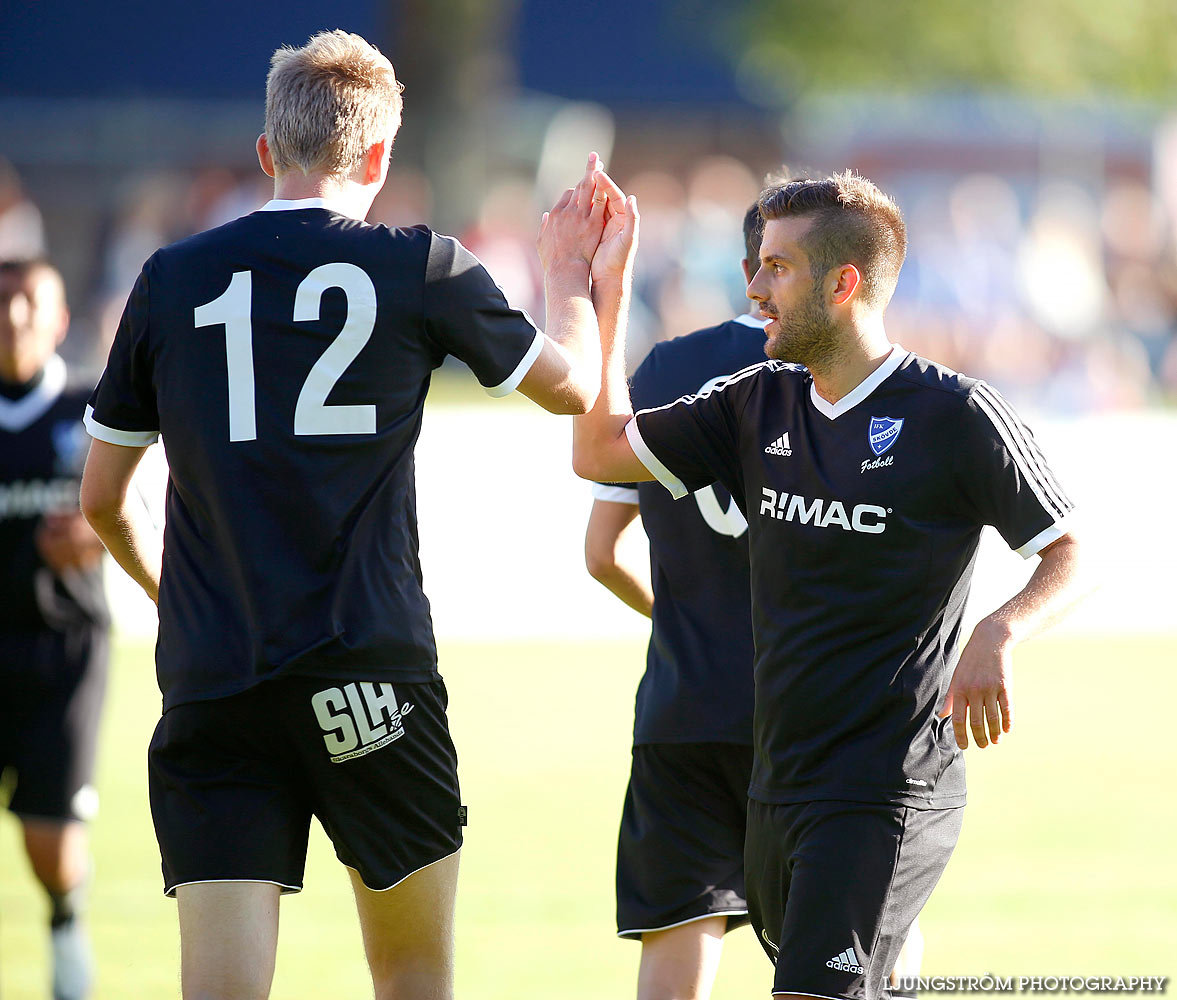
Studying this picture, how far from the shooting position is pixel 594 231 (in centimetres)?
404

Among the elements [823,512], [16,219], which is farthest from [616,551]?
[16,219]

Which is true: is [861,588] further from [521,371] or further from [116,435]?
[116,435]

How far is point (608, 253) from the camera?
4.00 meters

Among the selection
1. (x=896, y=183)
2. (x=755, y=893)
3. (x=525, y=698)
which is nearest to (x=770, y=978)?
(x=755, y=893)

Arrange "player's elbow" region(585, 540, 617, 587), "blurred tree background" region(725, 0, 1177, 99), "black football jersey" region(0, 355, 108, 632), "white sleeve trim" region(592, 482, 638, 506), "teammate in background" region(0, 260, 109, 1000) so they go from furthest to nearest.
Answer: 1. "blurred tree background" region(725, 0, 1177, 99)
2. "black football jersey" region(0, 355, 108, 632)
3. "teammate in background" region(0, 260, 109, 1000)
4. "player's elbow" region(585, 540, 617, 587)
5. "white sleeve trim" region(592, 482, 638, 506)

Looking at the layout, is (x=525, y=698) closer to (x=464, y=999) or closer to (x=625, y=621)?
(x=625, y=621)

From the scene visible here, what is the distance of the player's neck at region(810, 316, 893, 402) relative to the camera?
12.4 ft

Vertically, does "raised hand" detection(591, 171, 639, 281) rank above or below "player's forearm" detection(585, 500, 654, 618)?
above

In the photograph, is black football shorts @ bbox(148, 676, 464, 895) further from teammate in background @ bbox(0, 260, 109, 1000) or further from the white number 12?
teammate in background @ bbox(0, 260, 109, 1000)

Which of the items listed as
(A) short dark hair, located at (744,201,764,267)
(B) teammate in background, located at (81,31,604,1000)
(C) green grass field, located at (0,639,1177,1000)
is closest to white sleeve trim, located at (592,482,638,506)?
(A) short dark hair, located at (744,201,764,267)

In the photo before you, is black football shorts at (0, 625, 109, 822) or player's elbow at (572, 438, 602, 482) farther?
black football shorts at (0, 625, 109, 822)

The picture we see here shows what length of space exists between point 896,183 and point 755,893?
1861 centimetres

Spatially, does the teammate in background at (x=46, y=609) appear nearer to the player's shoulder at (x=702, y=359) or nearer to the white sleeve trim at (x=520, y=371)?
the player's shoulder at (x=702, y=359)

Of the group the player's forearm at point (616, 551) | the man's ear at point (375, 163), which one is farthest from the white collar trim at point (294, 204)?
the player's forearm at point (616, 551)
